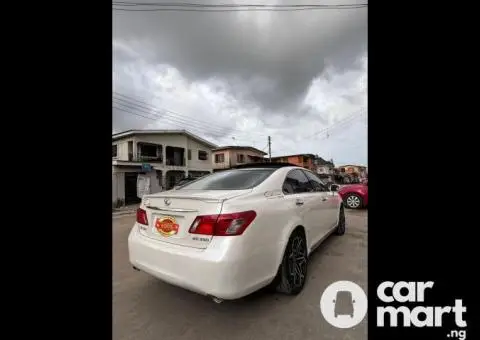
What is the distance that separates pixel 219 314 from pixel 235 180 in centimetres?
122

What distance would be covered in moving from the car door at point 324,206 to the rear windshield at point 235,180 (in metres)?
0.94

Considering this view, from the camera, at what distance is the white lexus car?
1.68 meters

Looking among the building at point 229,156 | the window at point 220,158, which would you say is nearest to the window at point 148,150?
the building at point 229,156

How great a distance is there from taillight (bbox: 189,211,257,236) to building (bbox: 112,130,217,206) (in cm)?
1394

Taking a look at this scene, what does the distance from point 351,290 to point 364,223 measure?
3.72 meters

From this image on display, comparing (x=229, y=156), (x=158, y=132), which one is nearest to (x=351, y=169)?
(x=229, y=156)

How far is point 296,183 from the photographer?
2.83 metres
